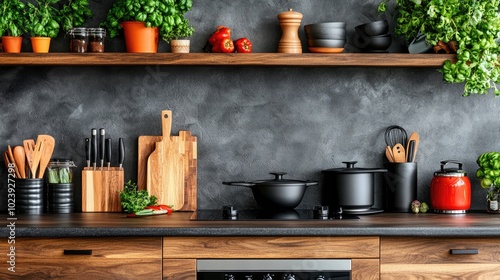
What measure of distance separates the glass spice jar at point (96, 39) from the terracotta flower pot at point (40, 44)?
0.21m

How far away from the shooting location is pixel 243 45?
3668mm

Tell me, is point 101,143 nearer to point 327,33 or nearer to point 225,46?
point 225,46

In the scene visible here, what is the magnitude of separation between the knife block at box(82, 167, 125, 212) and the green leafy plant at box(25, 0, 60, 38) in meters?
0.70

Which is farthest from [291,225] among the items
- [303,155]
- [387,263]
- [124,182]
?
[124,182]

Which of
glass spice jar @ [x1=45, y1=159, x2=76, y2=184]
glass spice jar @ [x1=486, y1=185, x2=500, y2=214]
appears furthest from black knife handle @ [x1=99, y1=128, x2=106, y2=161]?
glass spice jar @ [x1=486, y1=185, x2=500, y2=214]

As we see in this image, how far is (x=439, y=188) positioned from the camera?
369 cm

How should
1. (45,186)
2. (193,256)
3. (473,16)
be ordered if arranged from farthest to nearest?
(45,186), (473,16), (193,256)

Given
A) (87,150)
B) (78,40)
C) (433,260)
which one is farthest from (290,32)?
(433,260)

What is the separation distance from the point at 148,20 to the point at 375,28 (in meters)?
1.11

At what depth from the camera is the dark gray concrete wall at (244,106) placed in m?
3.85

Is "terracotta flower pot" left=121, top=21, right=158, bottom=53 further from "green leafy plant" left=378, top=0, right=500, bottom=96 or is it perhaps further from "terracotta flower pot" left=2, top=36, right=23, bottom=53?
"green leafy plant" left=378, top=0, right=500, bottom=96

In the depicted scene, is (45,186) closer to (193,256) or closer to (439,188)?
(193,256)

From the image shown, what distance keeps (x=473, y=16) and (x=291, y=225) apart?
4.32 ft

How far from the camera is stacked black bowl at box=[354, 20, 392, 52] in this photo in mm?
3674
